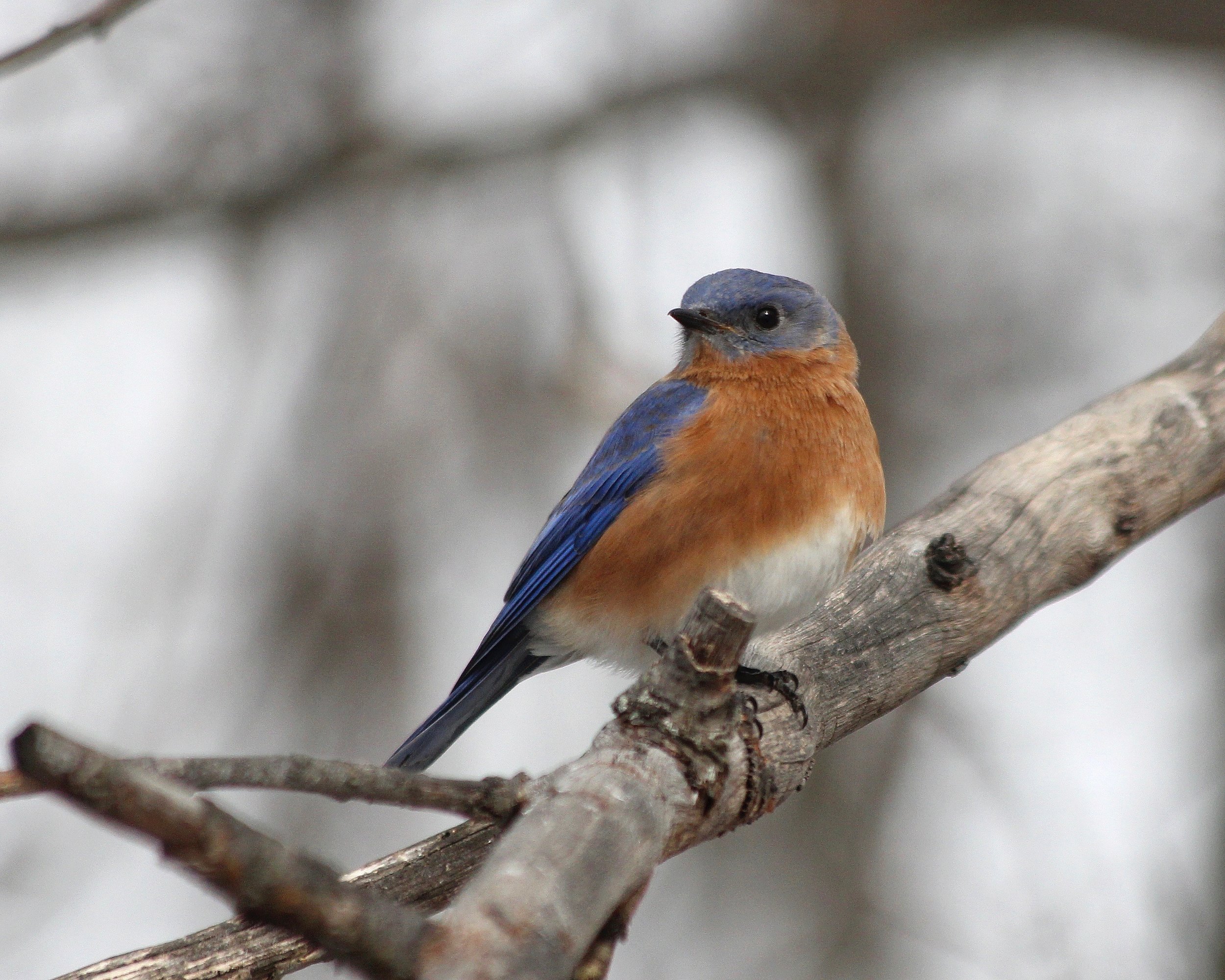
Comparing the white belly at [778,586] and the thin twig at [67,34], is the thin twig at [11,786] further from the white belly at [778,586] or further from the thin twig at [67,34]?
the white belly at [778,586]

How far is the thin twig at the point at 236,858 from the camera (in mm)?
1468

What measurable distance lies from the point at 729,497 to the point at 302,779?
241cm

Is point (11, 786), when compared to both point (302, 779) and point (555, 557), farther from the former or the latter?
point (555, 557)

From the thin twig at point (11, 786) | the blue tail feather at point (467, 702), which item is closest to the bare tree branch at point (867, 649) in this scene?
the thin twig at point (11, 786)

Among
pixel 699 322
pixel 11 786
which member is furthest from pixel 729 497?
pixel 11 786

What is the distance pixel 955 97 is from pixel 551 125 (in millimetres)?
3371

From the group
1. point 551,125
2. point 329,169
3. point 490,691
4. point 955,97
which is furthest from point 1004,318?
point 490,691

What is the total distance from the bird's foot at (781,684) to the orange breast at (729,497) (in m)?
0.57

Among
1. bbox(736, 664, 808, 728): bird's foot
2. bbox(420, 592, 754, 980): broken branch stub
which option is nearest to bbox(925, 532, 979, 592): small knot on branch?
bbox(736, 664, 808, 728): bird's foot

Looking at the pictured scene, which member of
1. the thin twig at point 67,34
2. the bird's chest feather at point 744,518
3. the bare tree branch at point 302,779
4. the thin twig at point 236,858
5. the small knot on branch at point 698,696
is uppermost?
the thin twig at point 67,34

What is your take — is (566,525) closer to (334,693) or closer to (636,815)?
(636,815)

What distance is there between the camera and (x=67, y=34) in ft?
10.3

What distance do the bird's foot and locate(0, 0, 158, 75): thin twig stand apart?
2458 mm

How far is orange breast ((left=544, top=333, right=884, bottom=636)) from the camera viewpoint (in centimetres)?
411
